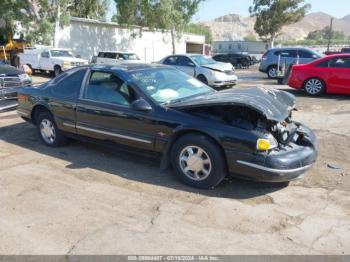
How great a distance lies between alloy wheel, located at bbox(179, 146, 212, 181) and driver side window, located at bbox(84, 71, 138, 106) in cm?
109

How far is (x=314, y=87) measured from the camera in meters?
12.8

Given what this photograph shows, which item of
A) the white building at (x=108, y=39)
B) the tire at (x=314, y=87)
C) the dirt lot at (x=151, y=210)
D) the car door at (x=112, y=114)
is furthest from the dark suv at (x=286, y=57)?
the car door at (x=112, y=114)

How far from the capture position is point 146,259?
331cm

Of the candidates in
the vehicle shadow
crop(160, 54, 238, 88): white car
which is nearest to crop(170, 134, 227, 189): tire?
the vehicle shadow

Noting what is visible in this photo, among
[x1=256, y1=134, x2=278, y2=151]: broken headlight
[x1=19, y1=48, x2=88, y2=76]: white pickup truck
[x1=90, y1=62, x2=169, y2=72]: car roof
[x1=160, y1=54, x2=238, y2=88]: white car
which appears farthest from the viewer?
[x1=19, y1=48, x2=88, y2=76]: white pickup truck

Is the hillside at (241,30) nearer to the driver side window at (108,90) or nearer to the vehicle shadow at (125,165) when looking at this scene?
the vehicle shadow at (125,165)

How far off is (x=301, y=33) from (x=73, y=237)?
171 meters

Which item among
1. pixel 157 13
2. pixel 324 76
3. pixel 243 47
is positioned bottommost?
pixel 324 76

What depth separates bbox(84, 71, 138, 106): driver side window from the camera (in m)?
5.36

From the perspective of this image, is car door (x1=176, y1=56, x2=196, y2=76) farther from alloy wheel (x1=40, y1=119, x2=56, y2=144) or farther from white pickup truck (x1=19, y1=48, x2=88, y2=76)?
alloy wheel (x1=40, y1=119, x2=56, y2=144)

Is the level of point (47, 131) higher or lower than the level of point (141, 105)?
lower

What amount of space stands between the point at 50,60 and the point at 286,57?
41.1ft

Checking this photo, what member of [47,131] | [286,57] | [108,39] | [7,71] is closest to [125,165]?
[47,131]

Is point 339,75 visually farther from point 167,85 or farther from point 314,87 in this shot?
point 167,85
